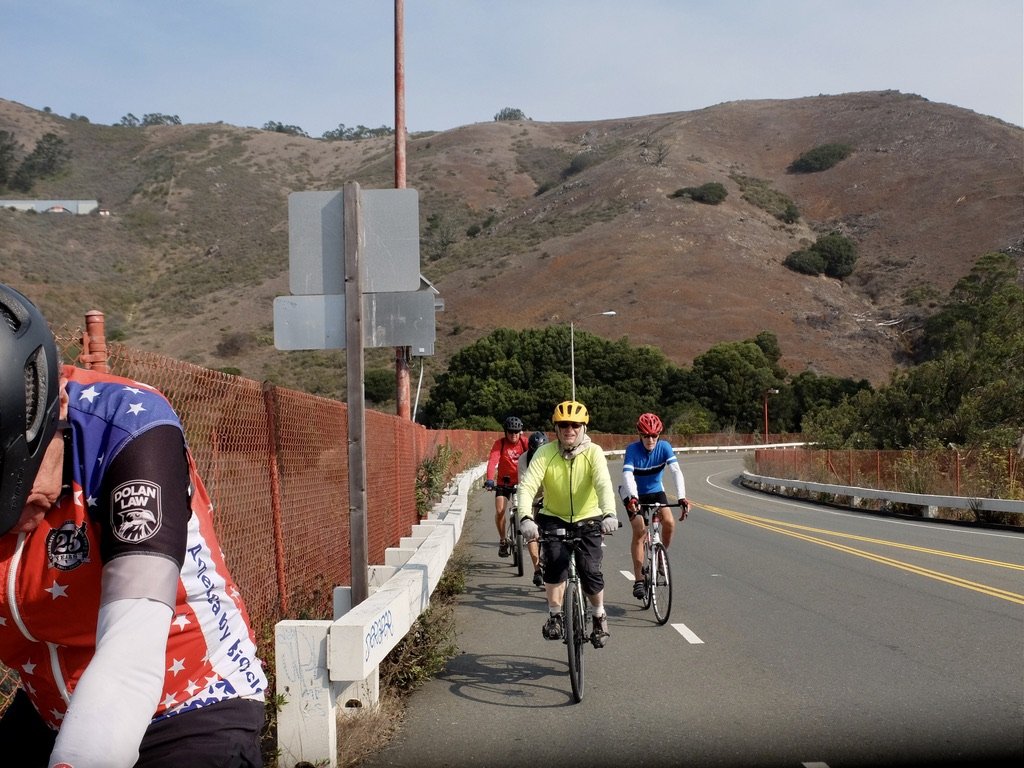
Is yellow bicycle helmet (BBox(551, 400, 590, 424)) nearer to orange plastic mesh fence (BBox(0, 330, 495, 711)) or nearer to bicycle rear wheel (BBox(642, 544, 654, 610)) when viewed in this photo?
orange plastic mesh fence (BBox(0, 330, 495, 711))

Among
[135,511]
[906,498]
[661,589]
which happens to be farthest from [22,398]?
[906,498]

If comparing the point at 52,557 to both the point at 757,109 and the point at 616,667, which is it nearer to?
the point at 616,667

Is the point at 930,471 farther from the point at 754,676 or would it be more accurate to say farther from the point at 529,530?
the point at 529,530

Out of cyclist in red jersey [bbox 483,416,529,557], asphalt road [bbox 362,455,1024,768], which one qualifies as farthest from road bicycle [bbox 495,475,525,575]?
asphalt road [bbox 362,455,1024,768]

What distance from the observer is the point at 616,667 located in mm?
8641

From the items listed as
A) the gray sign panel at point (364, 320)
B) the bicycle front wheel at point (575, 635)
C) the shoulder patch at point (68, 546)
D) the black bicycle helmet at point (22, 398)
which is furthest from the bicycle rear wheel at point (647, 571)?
the black bicycle helmet at point (22, 398)

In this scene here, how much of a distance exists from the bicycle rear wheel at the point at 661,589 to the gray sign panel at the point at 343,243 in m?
4.41

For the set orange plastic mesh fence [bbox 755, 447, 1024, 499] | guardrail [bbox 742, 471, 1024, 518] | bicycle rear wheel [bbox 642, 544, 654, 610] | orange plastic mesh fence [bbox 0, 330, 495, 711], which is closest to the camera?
orange plastic mesh fence [bbox 0, 330, 495, 711]

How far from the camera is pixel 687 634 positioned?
32.4 ft

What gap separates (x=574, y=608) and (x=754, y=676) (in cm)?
149

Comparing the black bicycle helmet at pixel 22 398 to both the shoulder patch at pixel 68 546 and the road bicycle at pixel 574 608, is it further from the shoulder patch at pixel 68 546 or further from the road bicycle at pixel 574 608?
the road bicycle at pixel 574 608

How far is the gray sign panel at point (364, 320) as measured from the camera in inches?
289

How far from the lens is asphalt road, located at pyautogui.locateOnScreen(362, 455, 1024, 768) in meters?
6.32

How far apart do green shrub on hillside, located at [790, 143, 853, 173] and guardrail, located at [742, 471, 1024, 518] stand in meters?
107
